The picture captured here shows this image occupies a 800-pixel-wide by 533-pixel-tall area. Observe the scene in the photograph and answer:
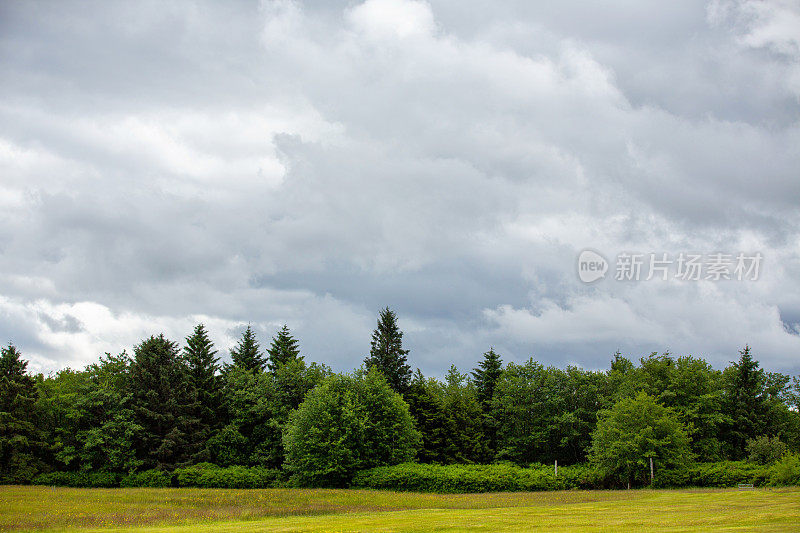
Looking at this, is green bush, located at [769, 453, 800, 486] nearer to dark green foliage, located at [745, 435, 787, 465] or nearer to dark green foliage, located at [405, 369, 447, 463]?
dark green foliage, located at [745, 435, 787, 465]

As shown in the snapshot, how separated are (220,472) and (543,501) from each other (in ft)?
129

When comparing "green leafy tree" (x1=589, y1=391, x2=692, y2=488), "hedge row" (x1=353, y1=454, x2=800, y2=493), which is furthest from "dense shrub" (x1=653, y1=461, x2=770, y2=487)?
"green leafy tree" (x1=589, y1=391, x2=692, y2=488)

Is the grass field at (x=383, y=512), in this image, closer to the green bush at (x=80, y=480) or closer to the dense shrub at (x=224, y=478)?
the green bush at (x=80, y=480)

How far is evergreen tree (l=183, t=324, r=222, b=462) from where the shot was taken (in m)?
78.7

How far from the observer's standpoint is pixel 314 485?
223 feet

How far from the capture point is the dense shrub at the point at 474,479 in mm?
59625

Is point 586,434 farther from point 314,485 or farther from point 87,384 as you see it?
point 87,384

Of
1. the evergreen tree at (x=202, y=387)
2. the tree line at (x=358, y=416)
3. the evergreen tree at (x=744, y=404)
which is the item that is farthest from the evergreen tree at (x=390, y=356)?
the evergreen tree at (x=744, y=404)

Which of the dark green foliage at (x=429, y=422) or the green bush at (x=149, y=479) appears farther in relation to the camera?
the dark green foliage at (x=429, y=422)

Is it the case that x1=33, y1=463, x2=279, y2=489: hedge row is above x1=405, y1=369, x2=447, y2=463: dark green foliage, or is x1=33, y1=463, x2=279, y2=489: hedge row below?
below

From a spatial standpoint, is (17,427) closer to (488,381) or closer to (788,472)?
(488,381)

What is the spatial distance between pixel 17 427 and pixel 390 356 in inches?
1840

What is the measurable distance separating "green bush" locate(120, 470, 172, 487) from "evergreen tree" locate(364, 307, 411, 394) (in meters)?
31.7

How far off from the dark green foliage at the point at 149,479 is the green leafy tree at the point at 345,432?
43.4 feet
